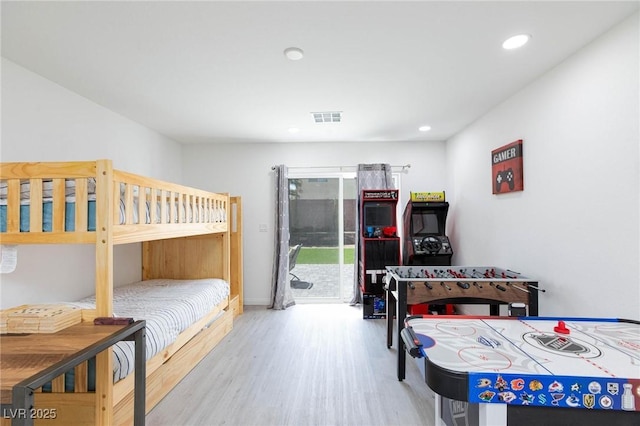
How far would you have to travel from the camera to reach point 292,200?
4547mm

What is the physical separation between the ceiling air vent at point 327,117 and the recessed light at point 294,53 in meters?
1.13

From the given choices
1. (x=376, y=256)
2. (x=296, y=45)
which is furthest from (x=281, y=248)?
(x=296, y=45)

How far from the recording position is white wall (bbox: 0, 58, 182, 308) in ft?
6.88

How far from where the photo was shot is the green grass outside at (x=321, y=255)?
14.9 feet

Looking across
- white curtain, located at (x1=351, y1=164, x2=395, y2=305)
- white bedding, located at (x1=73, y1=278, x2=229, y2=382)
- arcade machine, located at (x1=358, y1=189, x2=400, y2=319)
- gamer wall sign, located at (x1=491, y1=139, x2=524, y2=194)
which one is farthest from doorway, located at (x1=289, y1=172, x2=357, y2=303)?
gamer wall sign, located at (x1=491, y1=139, x2=524, y2=194)

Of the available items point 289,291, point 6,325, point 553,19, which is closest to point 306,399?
point 6,325

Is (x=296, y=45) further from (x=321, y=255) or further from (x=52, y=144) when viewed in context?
(x=321, y=255)

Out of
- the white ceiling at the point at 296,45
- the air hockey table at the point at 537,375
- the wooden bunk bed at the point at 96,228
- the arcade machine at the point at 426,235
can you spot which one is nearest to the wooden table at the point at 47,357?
the wooden bunk bed at the point at 96,228

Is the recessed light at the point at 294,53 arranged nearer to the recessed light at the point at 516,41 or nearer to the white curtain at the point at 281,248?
the recessed light at the point at 516,41

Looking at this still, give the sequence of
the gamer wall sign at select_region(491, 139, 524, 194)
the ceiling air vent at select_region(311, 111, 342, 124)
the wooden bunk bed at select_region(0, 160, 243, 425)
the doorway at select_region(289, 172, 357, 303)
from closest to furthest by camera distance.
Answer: the wooden bunk bed at select_region(0, 160, 243, 425) → the gamer wall sign at select_region(491, 139, 524, 194) → the ceiling air vent at select_region(311, 111, 342, 124) → the doorway at select_region(289, 172, 357, 303)

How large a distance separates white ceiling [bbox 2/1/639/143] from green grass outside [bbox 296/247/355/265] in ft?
6.99

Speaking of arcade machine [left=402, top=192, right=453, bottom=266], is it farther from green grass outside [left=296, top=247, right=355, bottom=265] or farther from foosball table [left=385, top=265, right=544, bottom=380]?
foosball table [left=385, top=265, right=544, bottom=380]

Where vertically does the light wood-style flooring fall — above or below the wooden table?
below

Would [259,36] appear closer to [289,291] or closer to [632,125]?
[632,125]
